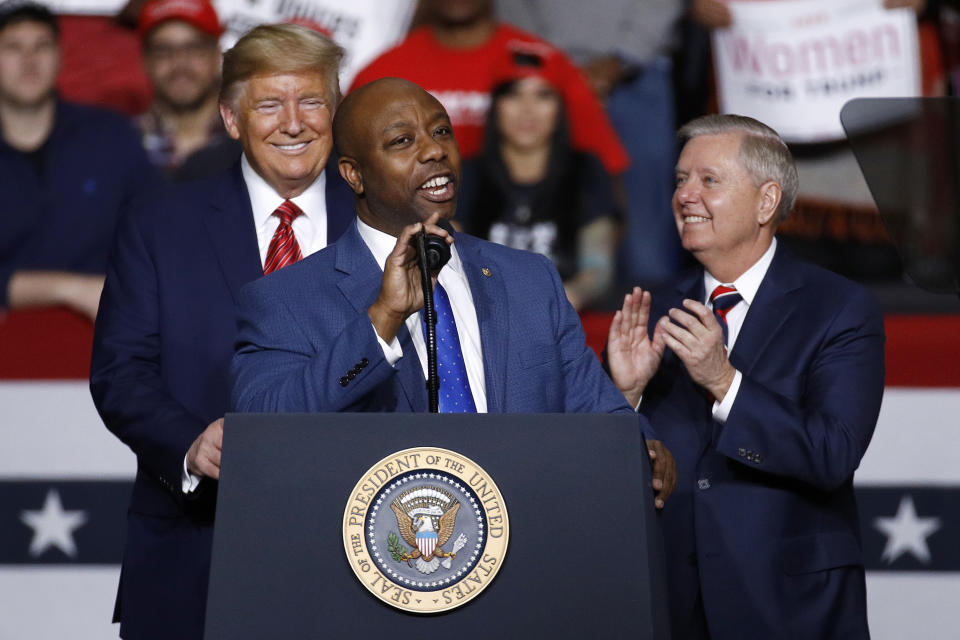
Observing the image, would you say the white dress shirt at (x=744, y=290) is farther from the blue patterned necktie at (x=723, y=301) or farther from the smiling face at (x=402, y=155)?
A: the smiling face at (x=402, y=155)

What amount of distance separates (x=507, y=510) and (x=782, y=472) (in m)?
0.86

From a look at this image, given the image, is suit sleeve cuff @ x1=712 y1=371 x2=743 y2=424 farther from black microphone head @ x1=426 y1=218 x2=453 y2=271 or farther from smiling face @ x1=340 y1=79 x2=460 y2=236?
black microphone head @ x1=426 y1=218 x2=453 y2=271

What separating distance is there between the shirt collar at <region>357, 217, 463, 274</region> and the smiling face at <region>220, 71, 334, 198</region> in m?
0.36

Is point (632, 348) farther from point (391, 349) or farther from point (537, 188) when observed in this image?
point (537, 188)

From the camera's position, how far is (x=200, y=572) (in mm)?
2205

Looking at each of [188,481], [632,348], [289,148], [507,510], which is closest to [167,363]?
[188,481]

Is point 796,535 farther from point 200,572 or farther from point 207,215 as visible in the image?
point 207,215

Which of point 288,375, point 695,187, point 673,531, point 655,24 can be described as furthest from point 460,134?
point 288,375

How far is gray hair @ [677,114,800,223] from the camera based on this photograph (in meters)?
2.43

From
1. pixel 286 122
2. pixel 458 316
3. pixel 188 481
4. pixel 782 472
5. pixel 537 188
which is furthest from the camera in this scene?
pixel 537 188

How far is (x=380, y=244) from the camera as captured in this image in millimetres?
1988

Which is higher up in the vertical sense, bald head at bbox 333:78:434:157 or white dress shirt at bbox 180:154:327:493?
bald head at bbox 333:78:434:157

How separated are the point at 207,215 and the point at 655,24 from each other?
7.47ft

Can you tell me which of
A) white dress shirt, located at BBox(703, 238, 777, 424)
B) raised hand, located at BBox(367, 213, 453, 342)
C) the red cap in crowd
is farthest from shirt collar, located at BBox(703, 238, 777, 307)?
the red cap in crowd
